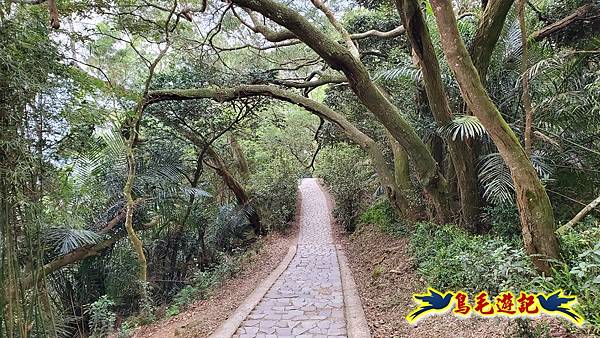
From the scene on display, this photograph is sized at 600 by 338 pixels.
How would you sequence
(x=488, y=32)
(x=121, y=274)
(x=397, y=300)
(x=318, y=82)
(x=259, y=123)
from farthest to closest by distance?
(x=259, y=123) < (x=318, y=82) < (x=121, y=274) < (x=488, y=32) < (x=397, y=300)

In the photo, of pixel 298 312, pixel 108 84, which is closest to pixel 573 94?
pixel 298 312

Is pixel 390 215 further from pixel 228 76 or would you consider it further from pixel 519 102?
pixel 228 76

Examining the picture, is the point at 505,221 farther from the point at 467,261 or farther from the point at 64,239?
the point at 64,239

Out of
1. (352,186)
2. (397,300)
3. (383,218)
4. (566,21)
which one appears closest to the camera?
(397,300)

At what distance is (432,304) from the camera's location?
3559 millimetres

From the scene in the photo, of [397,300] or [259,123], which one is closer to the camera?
[397,300]

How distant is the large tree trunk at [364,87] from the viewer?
4.47 m

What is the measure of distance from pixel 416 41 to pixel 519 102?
5.62ft

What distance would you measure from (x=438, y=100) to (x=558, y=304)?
9.20 feet

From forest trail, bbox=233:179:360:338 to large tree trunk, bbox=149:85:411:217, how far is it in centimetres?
174

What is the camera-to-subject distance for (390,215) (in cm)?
831

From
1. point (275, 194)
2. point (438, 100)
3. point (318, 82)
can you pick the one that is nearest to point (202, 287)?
point (318, 82)

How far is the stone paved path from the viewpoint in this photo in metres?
3.83

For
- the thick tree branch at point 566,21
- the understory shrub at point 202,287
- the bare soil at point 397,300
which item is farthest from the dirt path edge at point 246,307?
the thick tree branch at point 566,21
